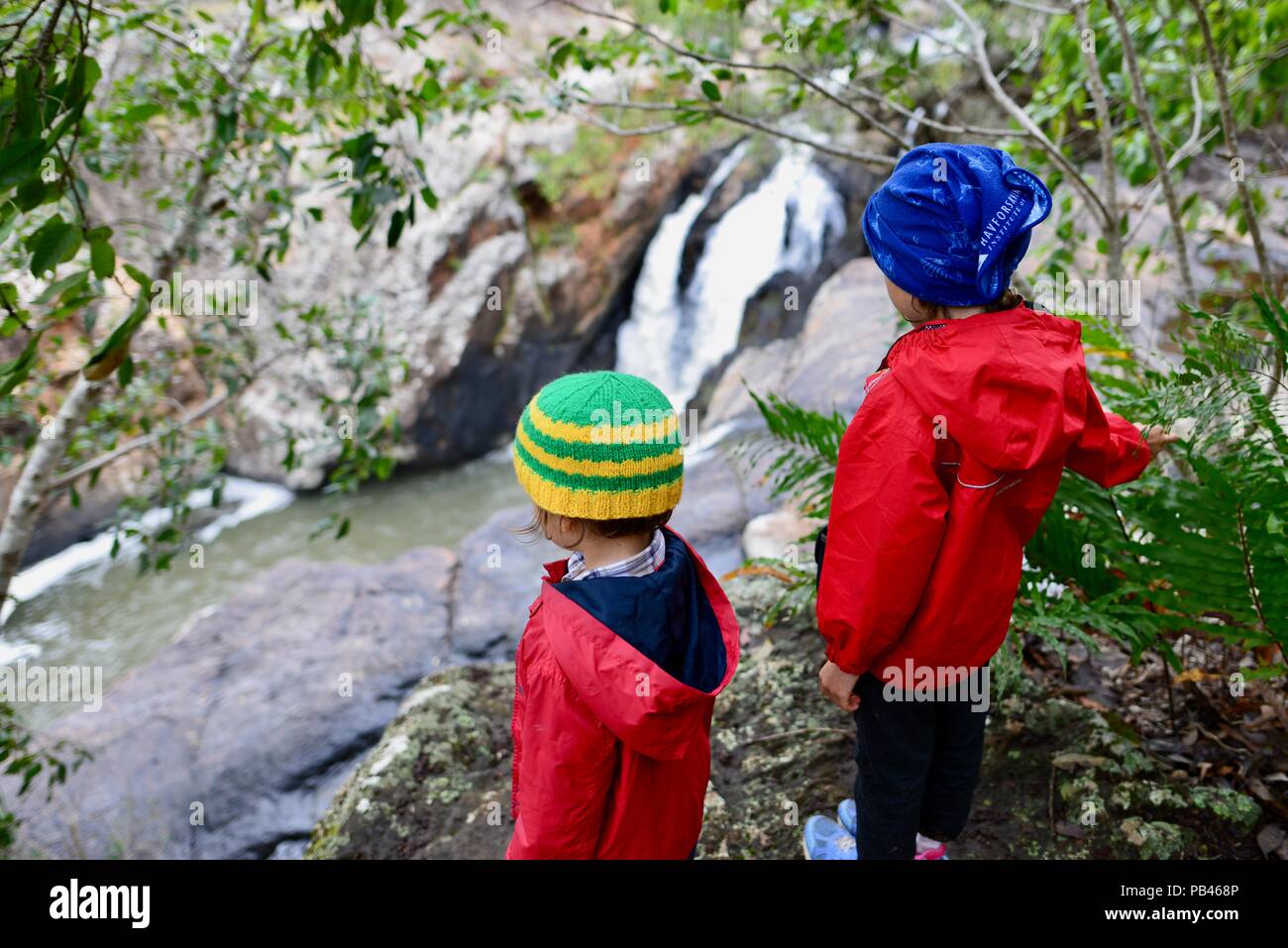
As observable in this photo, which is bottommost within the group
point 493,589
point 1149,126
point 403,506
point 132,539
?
point 403,506

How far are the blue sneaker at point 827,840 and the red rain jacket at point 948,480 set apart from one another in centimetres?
76

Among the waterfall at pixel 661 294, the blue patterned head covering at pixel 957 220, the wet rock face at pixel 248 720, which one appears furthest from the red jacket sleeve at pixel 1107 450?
the waterfall at pixel 661 294

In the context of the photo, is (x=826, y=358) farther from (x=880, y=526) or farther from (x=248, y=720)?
(x=880, y=526)

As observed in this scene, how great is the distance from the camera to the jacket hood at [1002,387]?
1.33 m

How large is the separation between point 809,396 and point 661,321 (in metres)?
5.38

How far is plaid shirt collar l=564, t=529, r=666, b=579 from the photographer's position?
143cm

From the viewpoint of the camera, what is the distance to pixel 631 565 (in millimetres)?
1439

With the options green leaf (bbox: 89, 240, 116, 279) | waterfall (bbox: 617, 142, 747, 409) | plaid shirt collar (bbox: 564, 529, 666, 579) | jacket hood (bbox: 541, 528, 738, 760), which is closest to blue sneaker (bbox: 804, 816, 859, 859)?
jacket hood (bbox: 541, 528, 738, 760)

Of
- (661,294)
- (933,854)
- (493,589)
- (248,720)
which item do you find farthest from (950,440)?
(661,294)

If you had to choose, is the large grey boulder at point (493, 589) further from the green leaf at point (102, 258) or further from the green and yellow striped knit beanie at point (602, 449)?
the green leaf at point (102, 258)

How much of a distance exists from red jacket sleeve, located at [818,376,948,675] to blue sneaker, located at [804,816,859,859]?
31.9 inches

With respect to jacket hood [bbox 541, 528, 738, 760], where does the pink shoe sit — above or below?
below

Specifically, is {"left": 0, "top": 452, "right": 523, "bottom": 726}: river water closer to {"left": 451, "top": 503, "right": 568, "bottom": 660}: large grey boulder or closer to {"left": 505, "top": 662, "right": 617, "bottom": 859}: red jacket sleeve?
{"left": 451, "top": 503, "right": 568, "bottom": 660}: large grey boulder

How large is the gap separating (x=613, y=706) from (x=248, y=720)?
3.88 metres
